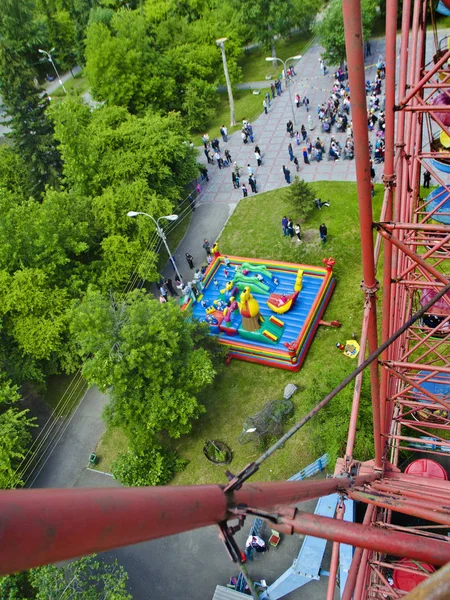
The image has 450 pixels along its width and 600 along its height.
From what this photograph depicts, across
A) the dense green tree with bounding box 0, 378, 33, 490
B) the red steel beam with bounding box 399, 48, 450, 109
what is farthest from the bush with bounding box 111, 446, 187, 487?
the red steel beam with bounding box 399, 48, 450, 109

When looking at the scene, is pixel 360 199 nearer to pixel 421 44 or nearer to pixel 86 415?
pixel 421 44

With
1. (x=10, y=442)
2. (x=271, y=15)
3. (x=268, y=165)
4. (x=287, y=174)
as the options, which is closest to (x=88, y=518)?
(x=10, y=442)

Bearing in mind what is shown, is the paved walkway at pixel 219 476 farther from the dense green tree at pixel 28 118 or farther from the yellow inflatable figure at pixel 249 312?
the dense green tree at pixel 28 118

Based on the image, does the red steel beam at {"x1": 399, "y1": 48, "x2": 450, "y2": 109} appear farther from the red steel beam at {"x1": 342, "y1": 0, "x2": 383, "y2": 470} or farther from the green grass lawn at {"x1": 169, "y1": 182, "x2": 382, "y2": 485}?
the green grass lawn at {"x1": 169, "y1": 182, "x2": 382, "y2": 485}

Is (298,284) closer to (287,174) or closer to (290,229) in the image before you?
(290,229)

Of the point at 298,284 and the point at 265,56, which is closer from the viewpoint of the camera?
the point at 298,284

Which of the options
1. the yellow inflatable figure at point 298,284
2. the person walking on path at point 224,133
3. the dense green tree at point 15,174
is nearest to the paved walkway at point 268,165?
the person walking on path at point 224,133
